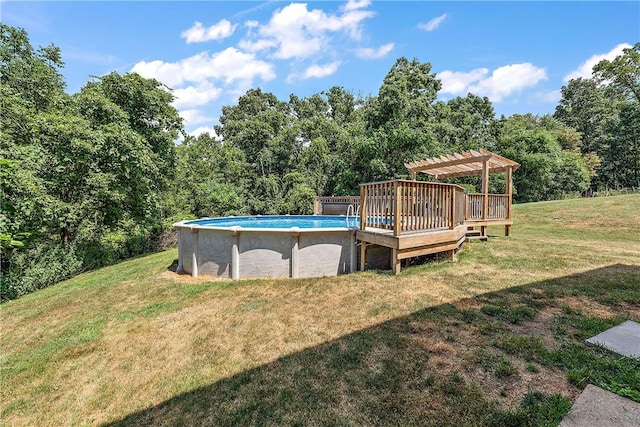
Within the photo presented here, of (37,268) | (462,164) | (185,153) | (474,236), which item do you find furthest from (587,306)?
(185,153)

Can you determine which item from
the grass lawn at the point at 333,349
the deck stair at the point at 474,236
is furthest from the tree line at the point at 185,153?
the deck stair at the point at 474,236

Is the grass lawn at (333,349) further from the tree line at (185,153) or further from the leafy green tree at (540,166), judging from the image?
the leafy green tree at (540,166)

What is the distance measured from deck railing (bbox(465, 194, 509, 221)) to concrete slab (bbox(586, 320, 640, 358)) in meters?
5.37

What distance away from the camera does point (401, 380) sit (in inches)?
96.0

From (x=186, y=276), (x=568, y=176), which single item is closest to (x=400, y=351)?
(x=186, y=276)

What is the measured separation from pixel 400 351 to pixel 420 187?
346 cm

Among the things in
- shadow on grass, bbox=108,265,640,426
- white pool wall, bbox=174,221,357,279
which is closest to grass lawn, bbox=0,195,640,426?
shadow on grass, bbox=108,265,640,426

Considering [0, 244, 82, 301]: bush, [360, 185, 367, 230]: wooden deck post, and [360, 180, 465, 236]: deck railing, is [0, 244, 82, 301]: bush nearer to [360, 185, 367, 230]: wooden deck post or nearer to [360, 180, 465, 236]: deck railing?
[360, 185, 367, 230]: wooden deck post

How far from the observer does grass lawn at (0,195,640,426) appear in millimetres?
2227

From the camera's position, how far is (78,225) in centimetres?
1085

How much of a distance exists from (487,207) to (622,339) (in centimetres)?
647

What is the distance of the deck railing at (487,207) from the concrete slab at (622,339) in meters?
5.37

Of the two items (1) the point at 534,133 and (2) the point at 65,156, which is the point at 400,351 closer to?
(2) the point at 65,156

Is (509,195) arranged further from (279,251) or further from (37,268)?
(37,268)
